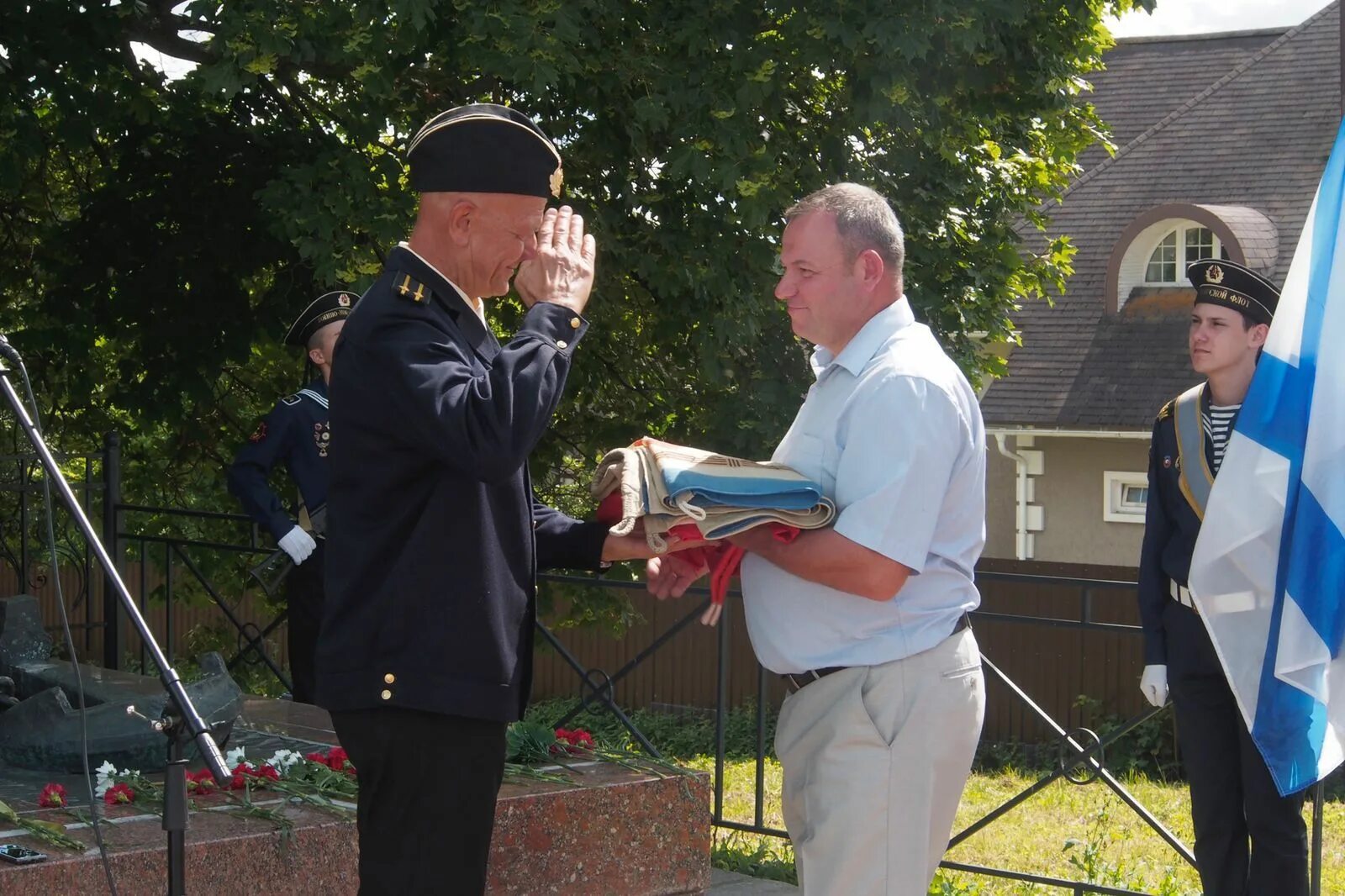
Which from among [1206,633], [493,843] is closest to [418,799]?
[493,843]

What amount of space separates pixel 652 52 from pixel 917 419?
5047mm

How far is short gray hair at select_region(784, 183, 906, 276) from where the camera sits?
295 cm

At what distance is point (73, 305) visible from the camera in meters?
9.06

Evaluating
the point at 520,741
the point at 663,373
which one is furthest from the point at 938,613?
the point at 663,373

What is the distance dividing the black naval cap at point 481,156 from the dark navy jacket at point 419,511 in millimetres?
190

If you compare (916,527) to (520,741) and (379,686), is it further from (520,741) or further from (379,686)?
(520,741)

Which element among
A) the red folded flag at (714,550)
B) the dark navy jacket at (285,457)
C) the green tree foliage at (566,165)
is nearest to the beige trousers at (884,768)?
the red folded flag at (714,550)

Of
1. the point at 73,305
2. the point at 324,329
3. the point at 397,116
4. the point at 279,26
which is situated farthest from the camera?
the point at 73,305

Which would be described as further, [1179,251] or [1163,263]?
[1163,263]

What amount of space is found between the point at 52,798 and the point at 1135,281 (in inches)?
681

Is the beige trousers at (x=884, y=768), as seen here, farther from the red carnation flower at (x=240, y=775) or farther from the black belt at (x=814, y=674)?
the red carnation flower at (x=240, y=775)

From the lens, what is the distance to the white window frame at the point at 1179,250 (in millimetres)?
18625

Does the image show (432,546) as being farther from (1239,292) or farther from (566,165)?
(566,165)

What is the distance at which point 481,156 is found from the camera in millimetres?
2809
